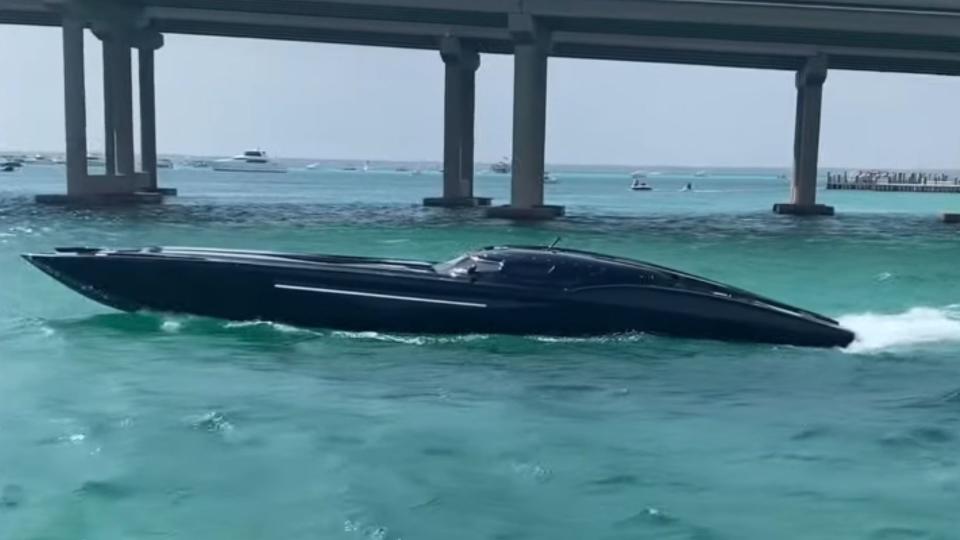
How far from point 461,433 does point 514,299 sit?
19.1 ft

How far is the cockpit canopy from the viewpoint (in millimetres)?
18219

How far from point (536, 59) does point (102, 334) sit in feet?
111

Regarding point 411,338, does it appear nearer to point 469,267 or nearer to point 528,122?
point 469,267

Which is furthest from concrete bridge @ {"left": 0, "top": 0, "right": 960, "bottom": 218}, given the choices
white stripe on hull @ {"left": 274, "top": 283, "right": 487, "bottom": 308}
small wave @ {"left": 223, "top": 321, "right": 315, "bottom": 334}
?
white stripe on hull @ {"left": 274, "top": 283, "right": 487, "bottom": 308}

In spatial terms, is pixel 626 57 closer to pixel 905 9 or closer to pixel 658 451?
pixel 905 9

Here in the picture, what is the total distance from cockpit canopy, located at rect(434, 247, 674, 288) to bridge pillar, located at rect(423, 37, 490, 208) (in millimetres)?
42961

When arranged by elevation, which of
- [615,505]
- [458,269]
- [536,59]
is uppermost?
[536,59]

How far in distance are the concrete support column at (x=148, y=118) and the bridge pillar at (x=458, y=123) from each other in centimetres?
1988

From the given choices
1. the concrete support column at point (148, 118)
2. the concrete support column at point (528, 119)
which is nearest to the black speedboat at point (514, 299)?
the concrete support column at point (528, 119)

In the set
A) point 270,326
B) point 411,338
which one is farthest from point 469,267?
point 270,326

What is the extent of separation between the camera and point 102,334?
18672mm

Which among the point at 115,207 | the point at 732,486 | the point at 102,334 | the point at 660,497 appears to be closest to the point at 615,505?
the point at 660,497

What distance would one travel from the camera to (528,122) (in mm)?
49875

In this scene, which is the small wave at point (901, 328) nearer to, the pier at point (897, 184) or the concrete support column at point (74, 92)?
the concrete support column at point (74, 92)
